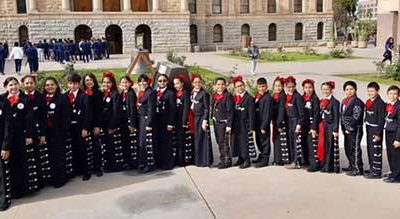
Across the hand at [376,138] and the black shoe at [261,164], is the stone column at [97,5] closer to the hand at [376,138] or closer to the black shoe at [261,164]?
the black shoe at [261,164]

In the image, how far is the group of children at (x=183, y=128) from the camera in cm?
786

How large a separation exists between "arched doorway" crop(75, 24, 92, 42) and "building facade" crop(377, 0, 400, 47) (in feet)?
83.4

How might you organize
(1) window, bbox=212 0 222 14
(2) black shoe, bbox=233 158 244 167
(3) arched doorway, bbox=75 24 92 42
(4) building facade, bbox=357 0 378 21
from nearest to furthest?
(2) black shoe, bbox=233 158 244 167 < (3) arched doorway, bbox=75 24 92 42 < (1) window, bbox=212 0 222 14 < (4) building facade, bbox=357 0 378 21

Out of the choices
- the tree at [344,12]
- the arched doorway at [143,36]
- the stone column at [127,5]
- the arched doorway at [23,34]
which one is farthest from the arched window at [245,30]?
the arched doorway at [23,34]

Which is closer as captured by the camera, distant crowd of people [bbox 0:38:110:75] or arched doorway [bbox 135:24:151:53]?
distant crowd of people [bbox 0:38:110:75]

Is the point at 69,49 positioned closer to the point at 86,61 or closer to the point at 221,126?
the point at 86,61

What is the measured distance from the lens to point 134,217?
22.3 feet

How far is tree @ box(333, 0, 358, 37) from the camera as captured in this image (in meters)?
68.0

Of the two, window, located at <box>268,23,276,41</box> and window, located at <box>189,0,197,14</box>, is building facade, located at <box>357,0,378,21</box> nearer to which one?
window, located at <box>268,23,276,41</box>

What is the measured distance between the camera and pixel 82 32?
46.4 metres

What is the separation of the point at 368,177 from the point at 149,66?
55.1 ft

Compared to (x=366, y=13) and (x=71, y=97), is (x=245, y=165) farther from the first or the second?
(x=366, y=13)

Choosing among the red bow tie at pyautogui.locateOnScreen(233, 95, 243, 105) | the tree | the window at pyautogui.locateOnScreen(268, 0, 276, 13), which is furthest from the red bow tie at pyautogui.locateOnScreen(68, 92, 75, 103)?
the tree

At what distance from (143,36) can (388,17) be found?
883 inches
